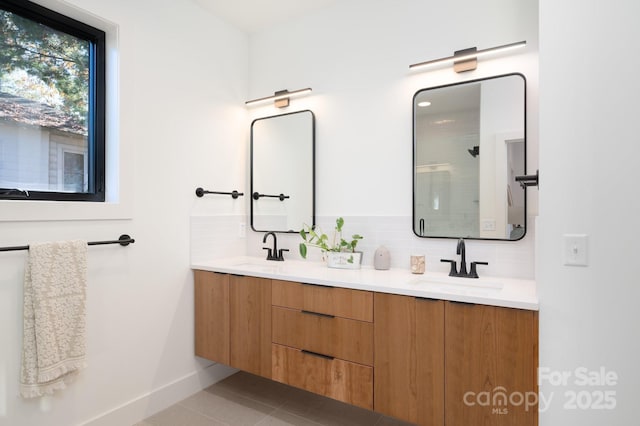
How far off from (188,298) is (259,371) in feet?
2.37

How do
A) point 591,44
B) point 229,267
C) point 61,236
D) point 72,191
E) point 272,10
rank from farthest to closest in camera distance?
1. point 272,10
2. point 229,267
3. point 72,191
4. point 61,236
5. point 591,44

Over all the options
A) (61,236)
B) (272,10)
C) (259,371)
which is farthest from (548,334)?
(272,10)

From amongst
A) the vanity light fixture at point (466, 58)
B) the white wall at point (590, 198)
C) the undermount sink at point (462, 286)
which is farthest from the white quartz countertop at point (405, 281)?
the vanity light fixture at point (466, 58)

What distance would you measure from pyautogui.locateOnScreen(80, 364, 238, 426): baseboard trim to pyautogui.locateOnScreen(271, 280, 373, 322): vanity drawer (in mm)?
931

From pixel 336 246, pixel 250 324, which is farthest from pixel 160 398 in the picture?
pixel 336 246

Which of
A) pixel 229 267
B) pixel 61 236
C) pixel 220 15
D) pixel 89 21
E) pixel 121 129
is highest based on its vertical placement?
pixel 220 15

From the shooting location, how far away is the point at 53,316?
65.5 inches

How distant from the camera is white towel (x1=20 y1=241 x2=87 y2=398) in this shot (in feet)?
5.29

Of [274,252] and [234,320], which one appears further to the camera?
[274,252]

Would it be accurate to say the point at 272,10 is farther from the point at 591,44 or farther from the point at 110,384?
the point at 110,384

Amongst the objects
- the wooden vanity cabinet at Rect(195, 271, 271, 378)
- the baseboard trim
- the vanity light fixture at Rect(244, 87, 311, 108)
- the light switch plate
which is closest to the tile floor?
the baseboard trim

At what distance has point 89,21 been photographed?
1.94 m

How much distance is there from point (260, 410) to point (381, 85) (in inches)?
88.0

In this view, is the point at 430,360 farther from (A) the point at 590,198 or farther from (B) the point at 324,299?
(A) the point at 590,198
